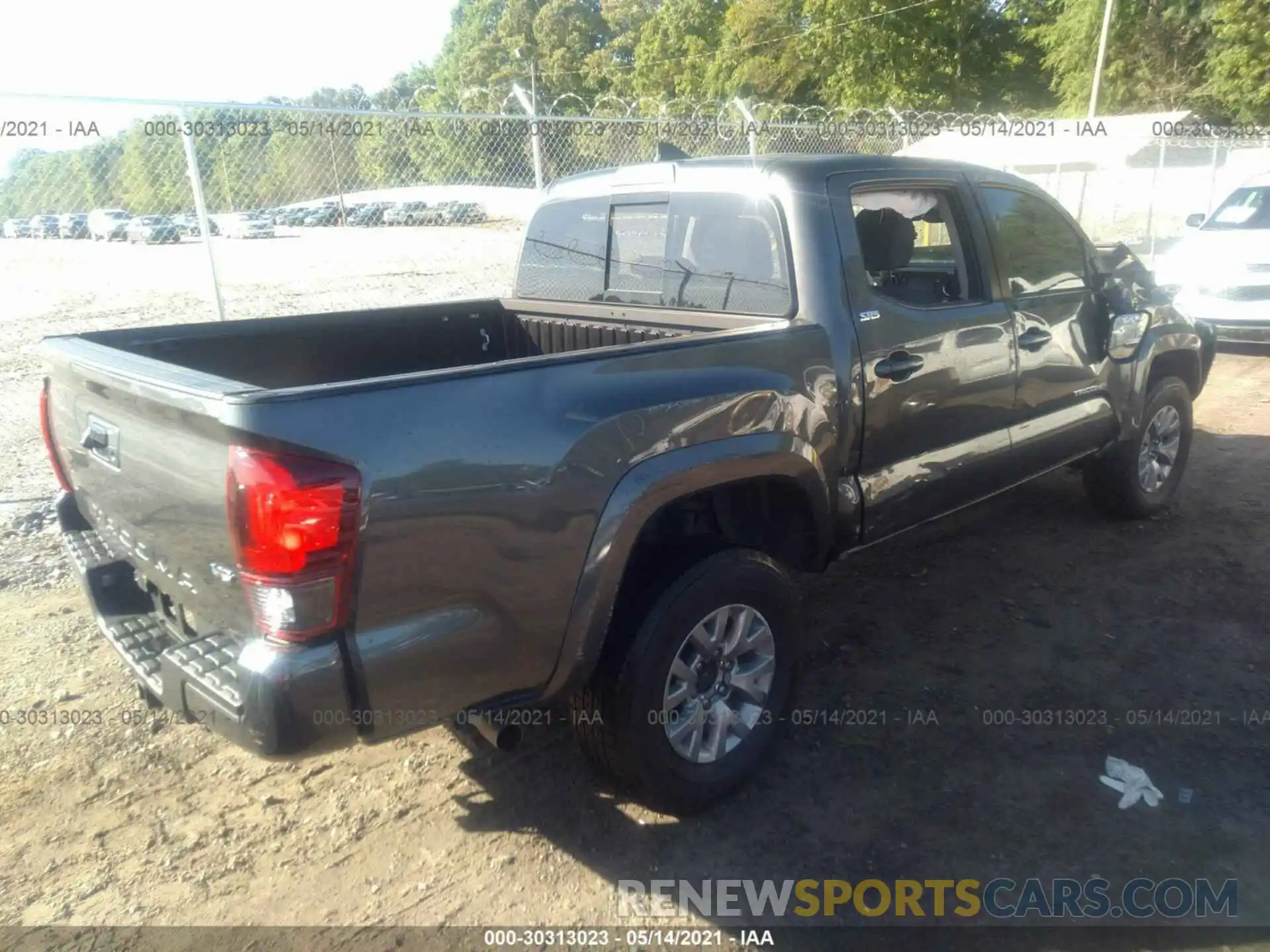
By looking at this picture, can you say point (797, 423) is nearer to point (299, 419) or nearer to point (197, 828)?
point (299, 419)

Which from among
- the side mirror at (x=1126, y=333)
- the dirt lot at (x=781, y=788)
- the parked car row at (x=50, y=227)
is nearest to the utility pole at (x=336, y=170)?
the parked car row at (x=50, y=227)

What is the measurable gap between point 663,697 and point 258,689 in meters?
1.14

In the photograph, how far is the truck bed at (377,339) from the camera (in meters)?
3.23

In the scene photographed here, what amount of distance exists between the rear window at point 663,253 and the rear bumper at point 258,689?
1914 mm

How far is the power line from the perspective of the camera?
110 feet

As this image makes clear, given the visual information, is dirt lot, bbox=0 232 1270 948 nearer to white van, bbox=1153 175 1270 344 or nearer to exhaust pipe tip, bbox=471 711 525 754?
exhaust pipe tip, bbox=471 711 525 754

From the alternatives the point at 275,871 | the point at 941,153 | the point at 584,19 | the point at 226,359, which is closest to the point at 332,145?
the point at 226,359

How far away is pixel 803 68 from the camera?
39125 millimetres

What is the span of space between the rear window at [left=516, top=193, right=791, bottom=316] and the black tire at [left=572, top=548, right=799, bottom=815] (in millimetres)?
954

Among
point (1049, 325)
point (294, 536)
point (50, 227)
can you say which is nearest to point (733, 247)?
point (1049, 325)

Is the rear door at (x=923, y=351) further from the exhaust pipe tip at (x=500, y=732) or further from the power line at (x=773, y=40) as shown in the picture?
the power line at (x=773, y=40)

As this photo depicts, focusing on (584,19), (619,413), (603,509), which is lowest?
(603,509)

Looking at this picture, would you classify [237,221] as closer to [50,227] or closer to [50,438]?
[50,227]

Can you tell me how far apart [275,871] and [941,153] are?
68.4 ft
